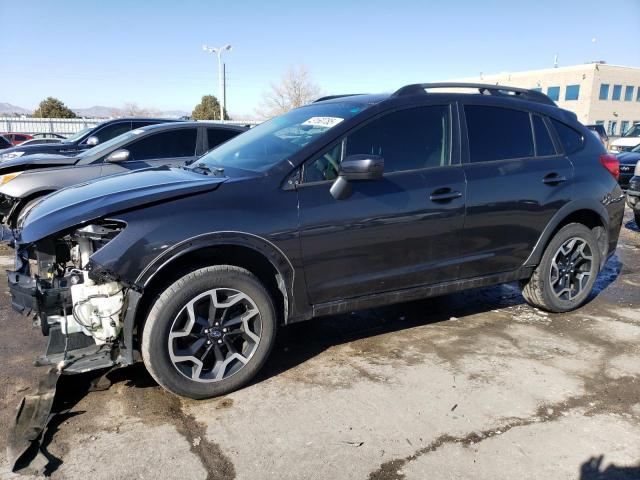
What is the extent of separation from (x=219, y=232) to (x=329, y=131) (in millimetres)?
1086

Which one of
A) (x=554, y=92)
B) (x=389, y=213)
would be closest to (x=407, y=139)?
(x=389, y=213)

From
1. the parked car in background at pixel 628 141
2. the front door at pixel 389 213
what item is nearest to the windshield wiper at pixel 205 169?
the front door at pixel 389 213

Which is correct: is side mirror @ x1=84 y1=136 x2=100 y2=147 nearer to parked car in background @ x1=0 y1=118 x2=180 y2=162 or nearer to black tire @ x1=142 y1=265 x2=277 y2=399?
parked car in background @ x1=0 y1=118 x2=180 y2=162

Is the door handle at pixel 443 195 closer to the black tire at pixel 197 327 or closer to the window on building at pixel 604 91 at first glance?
the black tire at pixel 197 327

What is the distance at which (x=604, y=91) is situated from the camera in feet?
168

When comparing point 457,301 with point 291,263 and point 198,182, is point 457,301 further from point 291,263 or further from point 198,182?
point 198,182

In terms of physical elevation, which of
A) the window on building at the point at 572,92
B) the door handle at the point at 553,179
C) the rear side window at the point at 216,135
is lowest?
the door handle at the point at 553,179

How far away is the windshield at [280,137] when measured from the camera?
3.60 metres

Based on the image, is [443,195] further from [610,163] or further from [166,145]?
[166,145]

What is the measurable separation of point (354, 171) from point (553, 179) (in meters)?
2.09

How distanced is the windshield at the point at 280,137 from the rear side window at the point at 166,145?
3.06 meters

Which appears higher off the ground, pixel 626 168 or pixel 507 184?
pixel 507 184

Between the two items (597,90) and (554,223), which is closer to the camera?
(554,223)

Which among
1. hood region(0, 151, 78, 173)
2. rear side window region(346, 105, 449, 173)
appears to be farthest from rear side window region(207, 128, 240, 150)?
rear side window region(346, 105, 449, 173)
